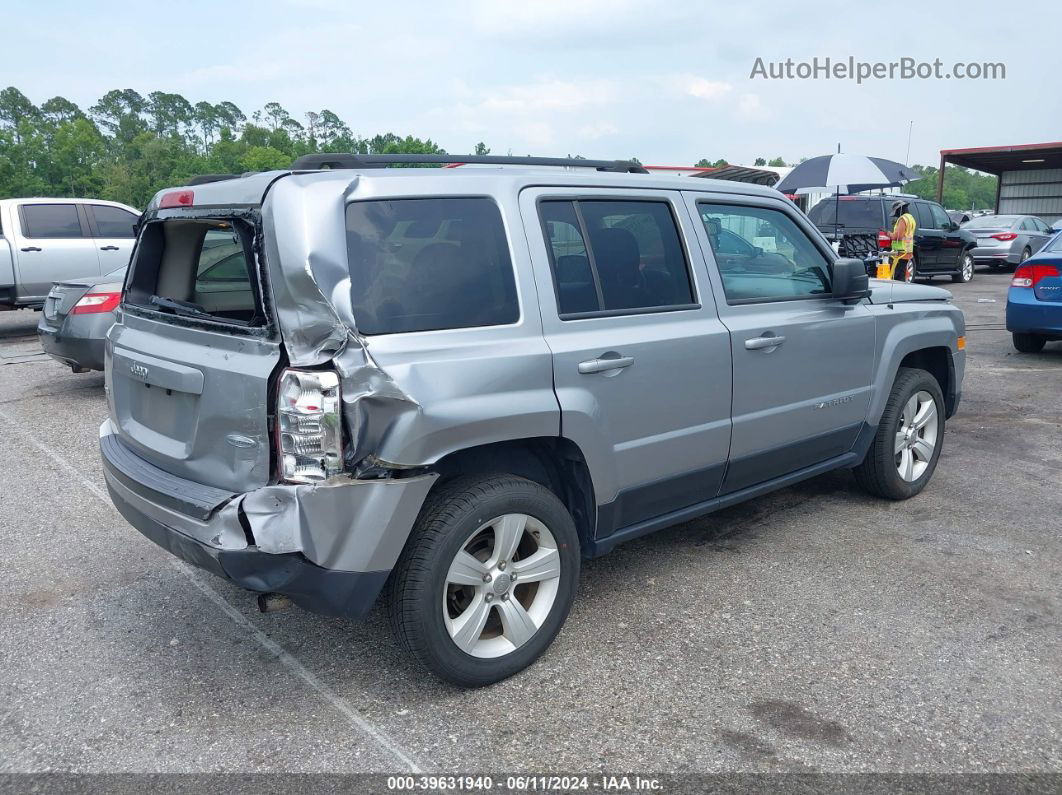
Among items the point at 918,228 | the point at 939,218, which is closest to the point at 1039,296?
the point at 918,228

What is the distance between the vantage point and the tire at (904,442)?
4867 millimetres

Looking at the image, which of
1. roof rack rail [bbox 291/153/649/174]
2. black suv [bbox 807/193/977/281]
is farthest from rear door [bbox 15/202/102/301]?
black suv [bbox 807/193/977/281]

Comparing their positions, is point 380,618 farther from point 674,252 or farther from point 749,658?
point 674,252

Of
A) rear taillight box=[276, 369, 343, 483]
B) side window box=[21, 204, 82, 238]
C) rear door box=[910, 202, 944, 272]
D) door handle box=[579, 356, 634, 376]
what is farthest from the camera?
rear door box=[910, 202, 944, 272]

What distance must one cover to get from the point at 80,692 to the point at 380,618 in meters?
1.14

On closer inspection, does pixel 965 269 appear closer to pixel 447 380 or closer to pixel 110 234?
pixel 110 234

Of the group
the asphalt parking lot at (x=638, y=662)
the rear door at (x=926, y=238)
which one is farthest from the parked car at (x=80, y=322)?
the rear door at (x=926, y=238)

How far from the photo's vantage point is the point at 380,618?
374 centimetres

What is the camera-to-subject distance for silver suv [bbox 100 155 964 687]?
9.04ft

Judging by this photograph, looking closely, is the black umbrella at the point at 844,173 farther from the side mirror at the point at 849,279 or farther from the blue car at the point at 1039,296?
the side mirror at the point at 849,279

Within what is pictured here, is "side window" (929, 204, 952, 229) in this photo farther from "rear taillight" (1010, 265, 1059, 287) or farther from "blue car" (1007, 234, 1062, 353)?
"rear taillight" (1010, 265, 1059, 287)

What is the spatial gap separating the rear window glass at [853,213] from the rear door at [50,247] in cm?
1253

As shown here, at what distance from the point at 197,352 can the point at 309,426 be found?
63 cm

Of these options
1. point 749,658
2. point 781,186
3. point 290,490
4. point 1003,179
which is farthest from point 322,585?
point 1003,179
